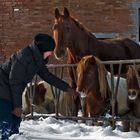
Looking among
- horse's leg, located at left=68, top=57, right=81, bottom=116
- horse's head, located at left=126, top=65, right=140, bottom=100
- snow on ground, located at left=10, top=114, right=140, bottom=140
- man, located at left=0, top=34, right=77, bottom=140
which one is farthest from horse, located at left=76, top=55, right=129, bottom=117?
man, located at left=0, top=34, right=77, bottom=140

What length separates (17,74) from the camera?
5.62 metres

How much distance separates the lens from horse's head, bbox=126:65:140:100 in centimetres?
783

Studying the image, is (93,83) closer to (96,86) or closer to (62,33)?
(96,86)

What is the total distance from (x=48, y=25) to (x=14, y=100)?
9.48 meters

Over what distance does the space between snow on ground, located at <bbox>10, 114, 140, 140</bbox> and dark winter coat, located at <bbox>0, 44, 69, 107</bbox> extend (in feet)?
2.30

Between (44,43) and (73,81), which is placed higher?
(44,43)

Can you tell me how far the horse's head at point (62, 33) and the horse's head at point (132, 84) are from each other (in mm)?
1527

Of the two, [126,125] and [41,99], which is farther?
[41,99]

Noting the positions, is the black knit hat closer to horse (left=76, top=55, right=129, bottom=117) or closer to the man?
the man

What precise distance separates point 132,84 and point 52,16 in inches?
295

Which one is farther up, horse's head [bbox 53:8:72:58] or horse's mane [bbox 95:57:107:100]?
horse's head [bbox 53:8:72:58]

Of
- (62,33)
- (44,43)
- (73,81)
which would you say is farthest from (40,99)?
(44,43)

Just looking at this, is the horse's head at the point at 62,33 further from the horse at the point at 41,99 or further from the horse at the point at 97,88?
the horse at the point at 41,99

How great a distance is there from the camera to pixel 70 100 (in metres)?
9.65
